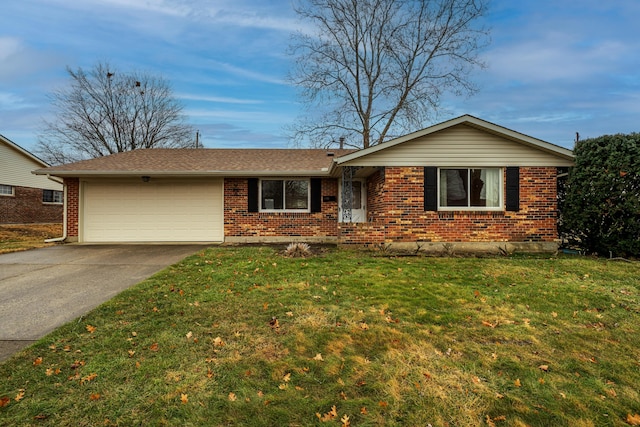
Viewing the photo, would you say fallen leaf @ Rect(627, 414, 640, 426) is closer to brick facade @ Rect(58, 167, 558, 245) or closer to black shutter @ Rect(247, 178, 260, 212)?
brick facade @ Rect(58, 167, 558, 245)

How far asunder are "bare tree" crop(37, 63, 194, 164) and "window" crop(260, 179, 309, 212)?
21.9 metres

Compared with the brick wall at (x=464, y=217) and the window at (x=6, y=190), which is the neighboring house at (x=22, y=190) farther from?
the brick wall at (x=464, y=217)

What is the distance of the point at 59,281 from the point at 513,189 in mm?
11204

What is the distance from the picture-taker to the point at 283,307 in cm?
454

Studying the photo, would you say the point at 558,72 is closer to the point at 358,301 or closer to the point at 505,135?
the point at 505,135

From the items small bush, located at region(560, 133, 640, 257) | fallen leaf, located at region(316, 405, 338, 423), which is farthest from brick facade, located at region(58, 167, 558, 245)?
fallen leaf, located at region(316, 405, 338, 423)

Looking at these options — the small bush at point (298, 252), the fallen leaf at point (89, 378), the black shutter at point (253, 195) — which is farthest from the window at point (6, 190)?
the fallen leaf at point (89, 378)

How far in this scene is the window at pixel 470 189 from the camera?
9594 millimetres

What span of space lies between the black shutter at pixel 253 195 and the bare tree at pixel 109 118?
21643mm

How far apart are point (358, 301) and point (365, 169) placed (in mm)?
6543

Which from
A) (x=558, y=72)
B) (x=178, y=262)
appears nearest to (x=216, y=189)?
(x=178, y=262)

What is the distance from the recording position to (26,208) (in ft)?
68.2

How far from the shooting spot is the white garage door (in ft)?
39.0

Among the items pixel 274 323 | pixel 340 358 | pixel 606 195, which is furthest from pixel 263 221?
pixel 606 195
